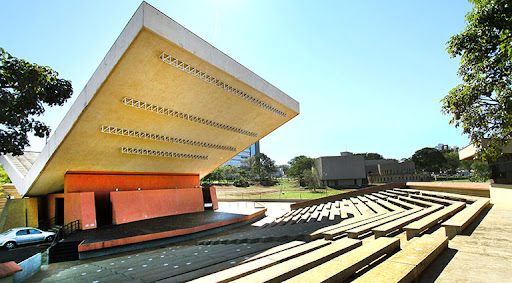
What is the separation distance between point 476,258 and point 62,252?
570 inches

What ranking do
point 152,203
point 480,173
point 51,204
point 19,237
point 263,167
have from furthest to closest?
point 263,167 < point 480,173 < point 152,203 < point 51,204 < point 19,237

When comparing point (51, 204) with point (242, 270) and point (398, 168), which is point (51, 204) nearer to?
point (242, 270)

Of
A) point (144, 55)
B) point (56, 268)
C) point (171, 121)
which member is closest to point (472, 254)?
point (144, 55)

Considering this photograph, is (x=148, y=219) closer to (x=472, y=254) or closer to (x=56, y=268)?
(x=56, y=268)

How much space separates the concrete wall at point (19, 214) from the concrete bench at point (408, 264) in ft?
74.2

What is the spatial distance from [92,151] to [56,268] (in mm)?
7231

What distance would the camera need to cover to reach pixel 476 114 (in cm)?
785

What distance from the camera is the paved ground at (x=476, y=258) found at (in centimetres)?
317

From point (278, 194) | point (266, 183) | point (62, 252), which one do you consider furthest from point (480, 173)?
point (266, 183)

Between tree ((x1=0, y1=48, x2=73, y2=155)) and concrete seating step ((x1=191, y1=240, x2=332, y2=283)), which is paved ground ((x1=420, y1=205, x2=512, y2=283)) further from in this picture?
tree ((x1=0, y1=48, x2=73, y2=155))

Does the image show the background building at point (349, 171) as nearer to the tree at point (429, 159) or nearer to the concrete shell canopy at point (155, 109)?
the tree at point (429, 159)

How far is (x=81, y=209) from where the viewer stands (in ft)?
51.5

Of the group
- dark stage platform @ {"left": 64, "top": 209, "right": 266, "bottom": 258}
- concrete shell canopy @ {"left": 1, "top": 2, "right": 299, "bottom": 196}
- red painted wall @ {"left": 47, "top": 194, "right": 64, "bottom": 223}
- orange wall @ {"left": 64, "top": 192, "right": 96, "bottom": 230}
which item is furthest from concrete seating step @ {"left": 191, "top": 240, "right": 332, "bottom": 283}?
red painted wall @ {"left": 47, "top": 194, "right": 64, "bottom": 223}

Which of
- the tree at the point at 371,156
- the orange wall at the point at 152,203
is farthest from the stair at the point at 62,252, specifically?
the tree at the point at 371,156
